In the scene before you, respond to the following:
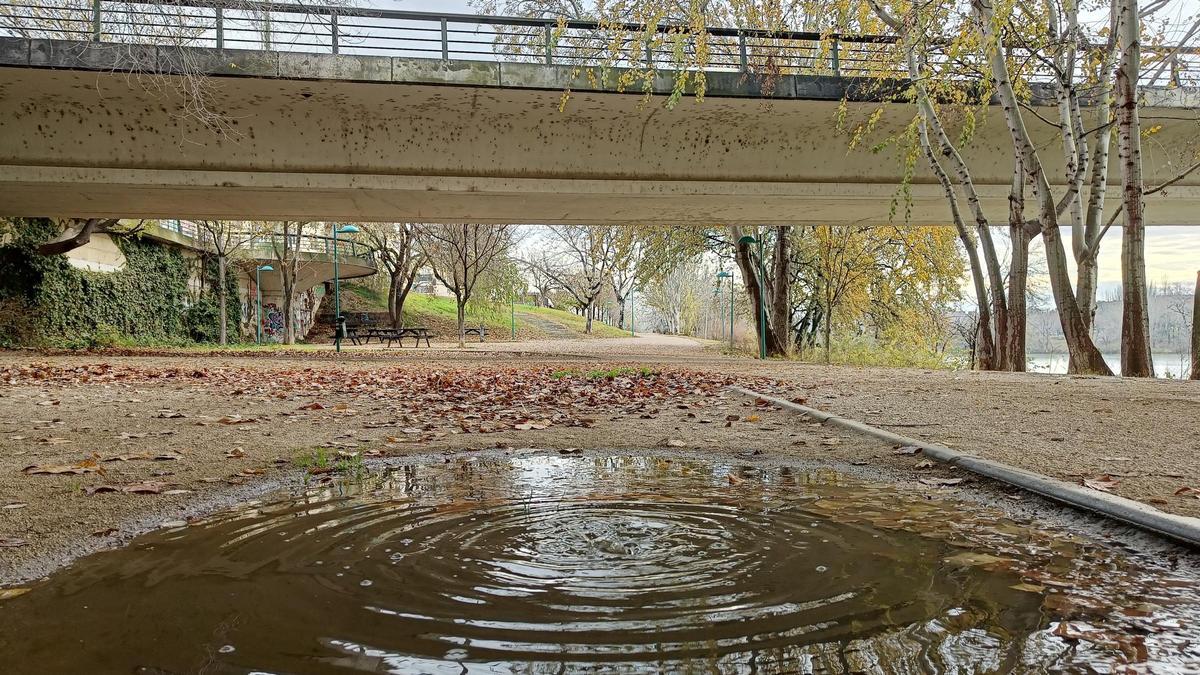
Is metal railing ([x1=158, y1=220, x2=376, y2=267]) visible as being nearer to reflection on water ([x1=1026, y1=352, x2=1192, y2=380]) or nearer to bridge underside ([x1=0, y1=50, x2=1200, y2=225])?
bridge underside ([x1=0, y1=50, x2=1200, y2=225])

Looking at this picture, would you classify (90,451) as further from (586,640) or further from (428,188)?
(428,188)

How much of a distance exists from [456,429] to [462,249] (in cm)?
2687

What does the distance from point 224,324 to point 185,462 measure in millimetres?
30573

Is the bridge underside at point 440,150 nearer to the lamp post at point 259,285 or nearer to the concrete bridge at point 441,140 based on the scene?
the concrete bridge at point 441,140

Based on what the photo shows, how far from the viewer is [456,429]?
21.3 ft

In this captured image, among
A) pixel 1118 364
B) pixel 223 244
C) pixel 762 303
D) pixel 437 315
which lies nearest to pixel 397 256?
pixel 223 244

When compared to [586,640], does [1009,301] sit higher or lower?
higher

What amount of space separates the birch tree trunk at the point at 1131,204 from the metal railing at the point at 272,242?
28569 mm

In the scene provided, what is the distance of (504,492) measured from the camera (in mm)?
3953

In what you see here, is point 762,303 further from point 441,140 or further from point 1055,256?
point 441,140

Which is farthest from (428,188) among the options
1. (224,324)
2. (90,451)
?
(224,324)

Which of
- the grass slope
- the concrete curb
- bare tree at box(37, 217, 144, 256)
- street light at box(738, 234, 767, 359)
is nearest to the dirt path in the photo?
the concrete curb

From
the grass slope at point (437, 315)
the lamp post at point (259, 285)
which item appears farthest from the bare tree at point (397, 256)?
the lamp post at point (259, 285)

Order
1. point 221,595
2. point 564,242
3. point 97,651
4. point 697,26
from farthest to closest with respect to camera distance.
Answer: point 564,242 < point 697,26 < point 221,595 < point 97,651
